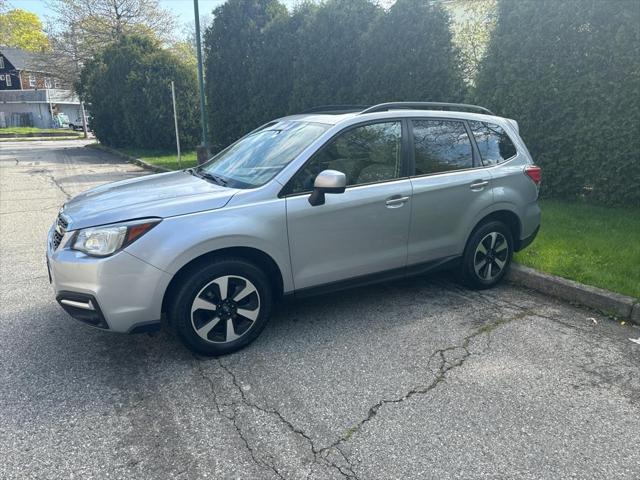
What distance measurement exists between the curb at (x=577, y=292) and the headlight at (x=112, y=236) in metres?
3.65

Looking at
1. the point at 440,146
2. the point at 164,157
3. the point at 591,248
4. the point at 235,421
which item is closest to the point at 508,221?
the point at 440,146

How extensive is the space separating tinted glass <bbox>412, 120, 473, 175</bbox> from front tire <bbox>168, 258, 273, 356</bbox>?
1779 millimetres

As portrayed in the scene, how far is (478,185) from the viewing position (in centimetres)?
450

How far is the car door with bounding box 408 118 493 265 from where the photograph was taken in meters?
4.22

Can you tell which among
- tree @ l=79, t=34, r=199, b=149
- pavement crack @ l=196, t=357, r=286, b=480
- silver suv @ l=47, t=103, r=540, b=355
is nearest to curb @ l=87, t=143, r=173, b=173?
tree @ l=79, t=34, r=199, b=149

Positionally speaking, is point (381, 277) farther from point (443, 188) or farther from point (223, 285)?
point (223, 285)

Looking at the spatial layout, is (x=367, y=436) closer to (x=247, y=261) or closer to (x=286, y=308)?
(x=247, y=261)

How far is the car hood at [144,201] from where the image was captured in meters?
3.25

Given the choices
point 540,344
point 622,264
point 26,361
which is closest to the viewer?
point 26,361

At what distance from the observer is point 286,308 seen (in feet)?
14.4

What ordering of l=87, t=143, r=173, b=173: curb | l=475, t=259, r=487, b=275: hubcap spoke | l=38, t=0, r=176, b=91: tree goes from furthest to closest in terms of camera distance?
l=38, t=0, r=176, b=91: tree
l=87, t=143, r=173, b=173: curb
l=475, t=259, r=487, b=275: hubcap spoke

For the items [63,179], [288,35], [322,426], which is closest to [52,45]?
[63,179]

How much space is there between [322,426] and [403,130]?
2576mm

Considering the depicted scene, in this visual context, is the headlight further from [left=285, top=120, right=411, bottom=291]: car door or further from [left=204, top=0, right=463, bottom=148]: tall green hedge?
[left=204, top=0, right=463, bottom=148]: tall green hedge
